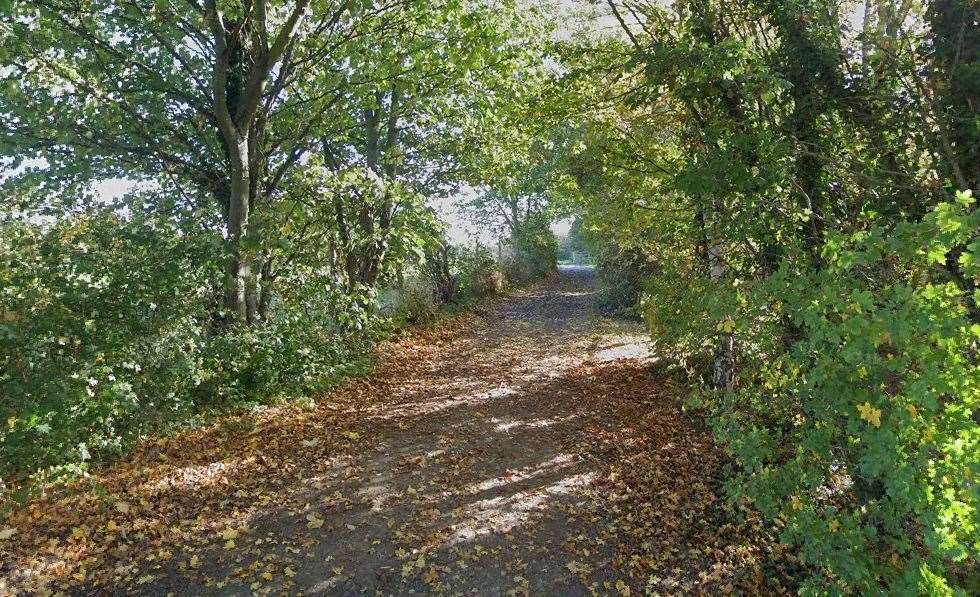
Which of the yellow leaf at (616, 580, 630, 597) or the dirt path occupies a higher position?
the dirt path

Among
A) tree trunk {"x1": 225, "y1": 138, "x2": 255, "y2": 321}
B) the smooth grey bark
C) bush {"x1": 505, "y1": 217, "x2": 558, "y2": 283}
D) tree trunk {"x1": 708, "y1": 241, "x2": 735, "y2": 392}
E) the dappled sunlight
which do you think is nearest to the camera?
the dappled sunlight

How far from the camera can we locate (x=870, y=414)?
2955mm

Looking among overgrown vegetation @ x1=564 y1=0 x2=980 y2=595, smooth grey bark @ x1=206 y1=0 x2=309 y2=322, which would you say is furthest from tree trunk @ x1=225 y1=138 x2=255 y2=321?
overgrown vegetation @ x1=564 y1=0 x2=980 y2=595

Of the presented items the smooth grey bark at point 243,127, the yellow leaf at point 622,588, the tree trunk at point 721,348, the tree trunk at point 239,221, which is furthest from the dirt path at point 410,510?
the smooth grey bark at point 243,127

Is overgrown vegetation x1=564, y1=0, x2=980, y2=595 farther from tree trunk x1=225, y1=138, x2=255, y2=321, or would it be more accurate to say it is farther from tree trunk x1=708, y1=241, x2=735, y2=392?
tree trunk x1=225, y1=138, x2=255, y2=321

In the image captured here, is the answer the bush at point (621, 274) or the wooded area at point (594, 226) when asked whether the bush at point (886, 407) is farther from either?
the bush at point (621, 274)

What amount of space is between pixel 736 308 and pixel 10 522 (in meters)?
6.42

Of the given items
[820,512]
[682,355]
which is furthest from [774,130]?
[682,355]

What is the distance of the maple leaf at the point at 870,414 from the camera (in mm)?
2916

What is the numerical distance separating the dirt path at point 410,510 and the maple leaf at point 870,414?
2.61 metres

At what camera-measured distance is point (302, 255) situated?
9.62 metres

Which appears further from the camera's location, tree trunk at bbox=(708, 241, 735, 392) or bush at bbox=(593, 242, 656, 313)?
bush at bbox=(593, 242, 656, 313)

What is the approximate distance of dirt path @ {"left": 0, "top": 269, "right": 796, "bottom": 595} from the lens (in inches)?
177

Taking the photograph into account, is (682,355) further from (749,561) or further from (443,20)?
(443,20)
